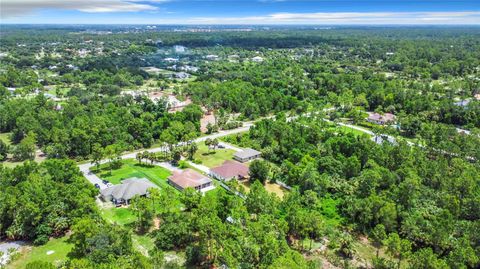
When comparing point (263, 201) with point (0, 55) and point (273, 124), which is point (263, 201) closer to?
point (273, 124)

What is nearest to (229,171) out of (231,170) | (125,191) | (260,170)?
(231,170)

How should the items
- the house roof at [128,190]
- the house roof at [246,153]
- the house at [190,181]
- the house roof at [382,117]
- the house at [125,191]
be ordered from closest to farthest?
the house at [125,191] → the house roof at [128,190] → the house at [190,181] → the house roof at [246,153] → the house roof at [382,117]

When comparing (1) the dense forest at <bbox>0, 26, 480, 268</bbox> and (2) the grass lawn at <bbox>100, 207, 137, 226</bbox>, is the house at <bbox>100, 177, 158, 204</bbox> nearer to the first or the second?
(2) the grass lawn at <bbox>100, 207, 137, 226</bbox>

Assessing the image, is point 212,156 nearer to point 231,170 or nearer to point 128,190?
point 231,170

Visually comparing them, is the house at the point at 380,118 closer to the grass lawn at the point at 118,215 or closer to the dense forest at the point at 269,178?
the dense forest at the point at 269,178

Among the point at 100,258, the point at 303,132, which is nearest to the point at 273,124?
the point at 303,132

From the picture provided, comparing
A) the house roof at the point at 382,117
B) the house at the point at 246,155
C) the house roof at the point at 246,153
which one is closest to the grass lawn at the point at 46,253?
the house at the point at 246,155
